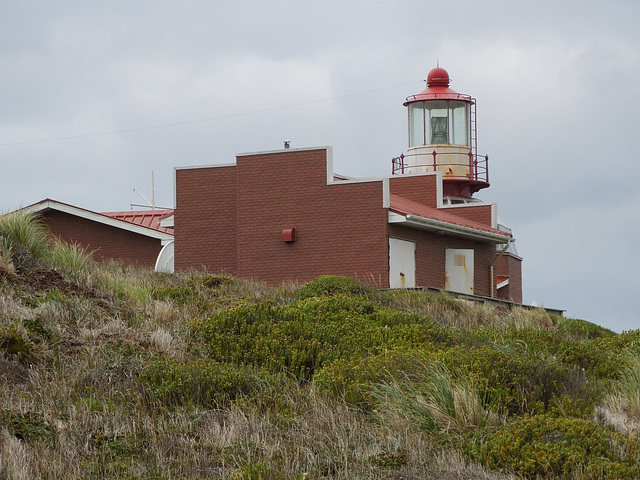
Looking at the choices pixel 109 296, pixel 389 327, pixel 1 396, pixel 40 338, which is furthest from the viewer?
pixel 109 296

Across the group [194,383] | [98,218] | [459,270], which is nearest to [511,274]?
[459,270]

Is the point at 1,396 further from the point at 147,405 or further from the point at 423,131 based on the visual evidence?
the point at 423,131

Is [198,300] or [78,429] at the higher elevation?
[198,300]

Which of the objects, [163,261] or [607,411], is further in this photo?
[163,261]

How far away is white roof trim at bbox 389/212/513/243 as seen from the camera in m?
26.7

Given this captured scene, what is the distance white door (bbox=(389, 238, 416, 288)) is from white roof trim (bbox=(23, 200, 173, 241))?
815 cm

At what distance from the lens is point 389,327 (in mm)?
13836

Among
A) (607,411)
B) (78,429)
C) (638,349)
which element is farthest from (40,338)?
(638,349)

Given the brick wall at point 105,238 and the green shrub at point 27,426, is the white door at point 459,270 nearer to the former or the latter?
the brick wall at point 105,238

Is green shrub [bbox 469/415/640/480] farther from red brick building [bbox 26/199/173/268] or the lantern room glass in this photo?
the lantern room glass

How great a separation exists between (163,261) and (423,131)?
11687mm

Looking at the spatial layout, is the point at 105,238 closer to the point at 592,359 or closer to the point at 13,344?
the point at 13,344

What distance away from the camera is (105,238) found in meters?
31.8

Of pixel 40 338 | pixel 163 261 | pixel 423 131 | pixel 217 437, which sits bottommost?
pixel 217 437
